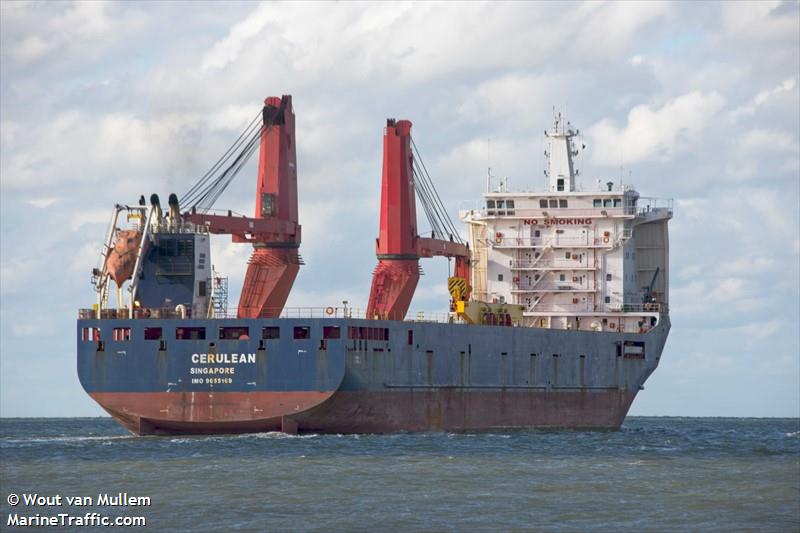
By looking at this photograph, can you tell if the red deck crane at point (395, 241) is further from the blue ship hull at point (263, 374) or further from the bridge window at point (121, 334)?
the bridge window at point (121, 334)

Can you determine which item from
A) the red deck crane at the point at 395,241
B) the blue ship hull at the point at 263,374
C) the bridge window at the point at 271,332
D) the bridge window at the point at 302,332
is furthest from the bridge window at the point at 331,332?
the red deck crane at the point at 395,241

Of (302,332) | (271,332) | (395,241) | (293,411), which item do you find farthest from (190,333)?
(395,241)

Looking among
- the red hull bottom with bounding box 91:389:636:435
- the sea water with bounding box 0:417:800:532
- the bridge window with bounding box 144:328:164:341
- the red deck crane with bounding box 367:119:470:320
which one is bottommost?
the sea water with bounding box 0:417:800:532

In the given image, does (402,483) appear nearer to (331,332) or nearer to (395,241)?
(331,332)

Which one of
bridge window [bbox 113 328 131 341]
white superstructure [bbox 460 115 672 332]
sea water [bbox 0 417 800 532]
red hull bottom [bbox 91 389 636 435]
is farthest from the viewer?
white superstructure [bbox 460 115 672 332]

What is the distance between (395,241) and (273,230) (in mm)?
5918

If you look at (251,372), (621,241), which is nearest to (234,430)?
(251,372)

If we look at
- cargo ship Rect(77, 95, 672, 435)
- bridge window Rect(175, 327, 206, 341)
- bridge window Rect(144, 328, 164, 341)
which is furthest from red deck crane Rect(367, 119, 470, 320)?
bridge window Rect(144, 328, 164, 341)

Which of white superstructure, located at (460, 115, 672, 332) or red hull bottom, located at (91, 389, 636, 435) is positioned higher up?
white superstructure, located at (460, 115, 672, 332)

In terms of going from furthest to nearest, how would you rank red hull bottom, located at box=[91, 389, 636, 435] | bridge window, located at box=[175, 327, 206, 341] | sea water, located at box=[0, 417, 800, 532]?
1. bridge window, located at box=[175, 327, 206, 341]
2. red hull bottom, located at box=[91, 389, 636, 435]
3. sea water, located at box=[0, 417, 800, 532]

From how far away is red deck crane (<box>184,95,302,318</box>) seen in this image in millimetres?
55062

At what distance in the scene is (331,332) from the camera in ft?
159

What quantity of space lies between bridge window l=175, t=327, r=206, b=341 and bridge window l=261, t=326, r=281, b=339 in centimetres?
193

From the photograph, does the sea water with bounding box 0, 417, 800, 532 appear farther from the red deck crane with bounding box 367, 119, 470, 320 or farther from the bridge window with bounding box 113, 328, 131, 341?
the red deck crane with bounding box 367, 119, 470, 320
